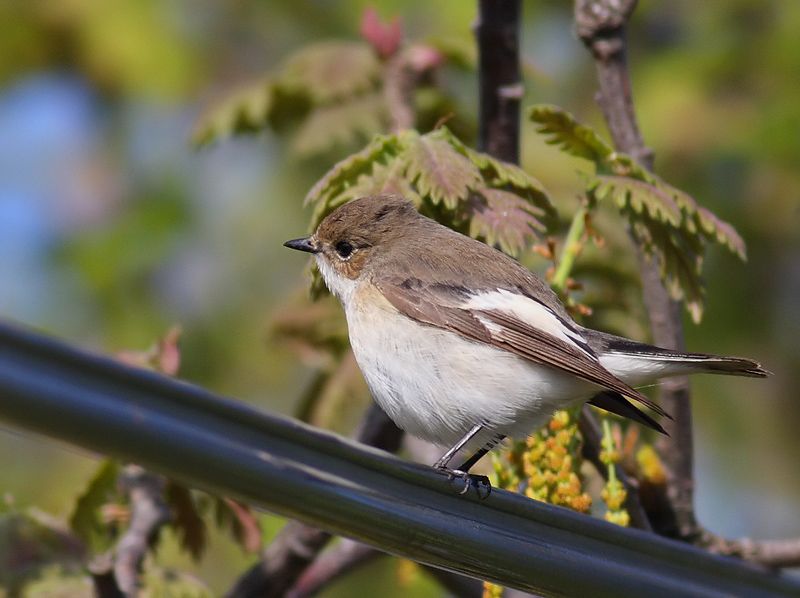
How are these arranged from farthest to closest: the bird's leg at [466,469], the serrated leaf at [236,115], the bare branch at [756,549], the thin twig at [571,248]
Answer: the serrated leaf at [236,115] < the bare branch at [756,549] < the thin twig at [571,248] < the bird's leg at [466,469]

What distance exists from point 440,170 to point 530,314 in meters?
0.36

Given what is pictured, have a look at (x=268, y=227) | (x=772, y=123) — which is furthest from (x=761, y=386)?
(x=268, y=227)

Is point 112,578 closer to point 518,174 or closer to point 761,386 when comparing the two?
point 518,174

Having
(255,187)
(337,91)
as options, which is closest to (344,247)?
(337,91)

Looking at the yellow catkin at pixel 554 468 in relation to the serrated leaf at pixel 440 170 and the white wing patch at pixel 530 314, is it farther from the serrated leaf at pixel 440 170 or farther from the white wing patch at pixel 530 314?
the serrated leaf at pixel 440 170

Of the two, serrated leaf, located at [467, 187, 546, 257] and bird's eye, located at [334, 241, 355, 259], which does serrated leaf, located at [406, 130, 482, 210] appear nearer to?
serrated leaf, located at [467, 187, 546, 257]

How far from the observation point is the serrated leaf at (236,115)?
3352 millimetres

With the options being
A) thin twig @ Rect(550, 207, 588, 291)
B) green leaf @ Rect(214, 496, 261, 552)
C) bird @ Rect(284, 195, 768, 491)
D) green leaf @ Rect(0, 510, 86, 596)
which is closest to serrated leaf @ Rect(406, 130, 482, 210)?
bird @ Rect(284, 195, 768, 491)

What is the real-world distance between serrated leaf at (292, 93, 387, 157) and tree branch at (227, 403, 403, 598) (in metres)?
0.78

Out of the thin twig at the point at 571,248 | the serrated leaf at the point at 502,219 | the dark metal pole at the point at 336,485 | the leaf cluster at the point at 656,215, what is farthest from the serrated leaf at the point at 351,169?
the dark metal pole at the point at 336,485

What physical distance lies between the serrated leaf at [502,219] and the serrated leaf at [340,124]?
0.88 metres

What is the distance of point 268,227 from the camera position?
227 inches

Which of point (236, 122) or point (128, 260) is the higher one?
point (236, 122)

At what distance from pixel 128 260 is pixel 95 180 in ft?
3.53
